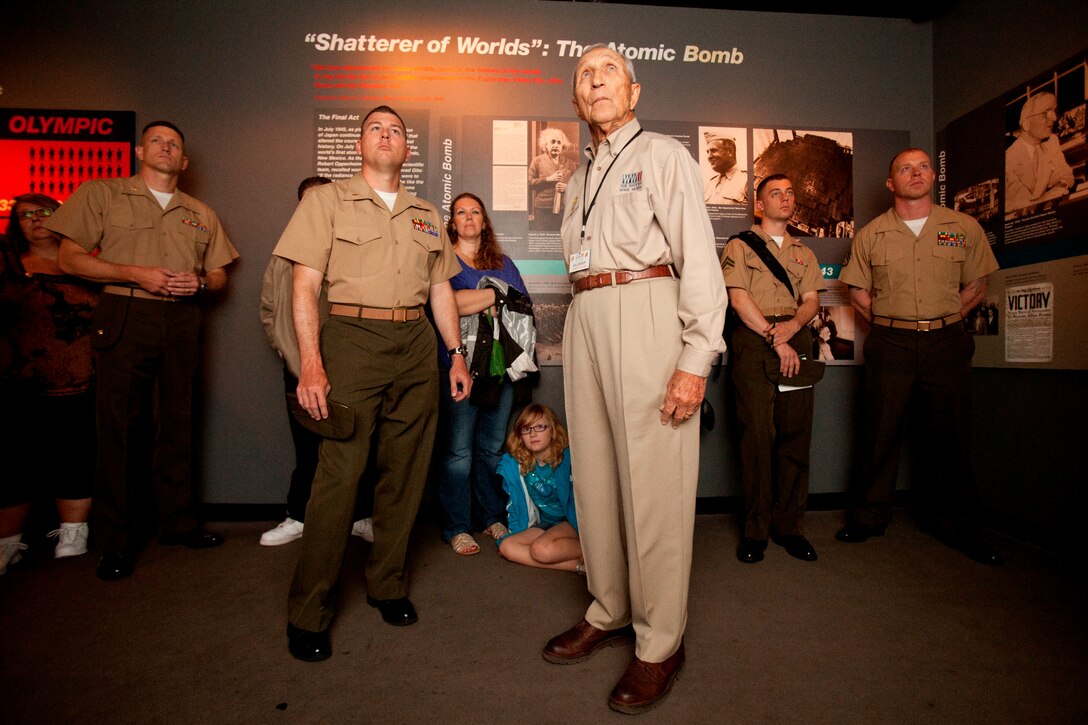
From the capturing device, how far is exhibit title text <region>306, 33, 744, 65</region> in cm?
346

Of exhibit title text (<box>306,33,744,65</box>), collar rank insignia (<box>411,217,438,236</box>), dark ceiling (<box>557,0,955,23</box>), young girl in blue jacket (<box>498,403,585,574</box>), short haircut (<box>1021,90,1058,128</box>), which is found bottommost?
young girl in blue jacket (<box>498,403,585,574</box>)

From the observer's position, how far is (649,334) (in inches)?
65.5

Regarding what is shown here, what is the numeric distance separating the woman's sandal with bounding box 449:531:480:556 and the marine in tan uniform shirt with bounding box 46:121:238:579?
1331mm

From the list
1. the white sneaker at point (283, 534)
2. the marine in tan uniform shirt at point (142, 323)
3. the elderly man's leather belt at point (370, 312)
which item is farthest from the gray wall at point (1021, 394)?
the marine in tan uniform shirt at point (142, 323)

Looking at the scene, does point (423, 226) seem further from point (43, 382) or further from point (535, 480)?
point (43, 382)

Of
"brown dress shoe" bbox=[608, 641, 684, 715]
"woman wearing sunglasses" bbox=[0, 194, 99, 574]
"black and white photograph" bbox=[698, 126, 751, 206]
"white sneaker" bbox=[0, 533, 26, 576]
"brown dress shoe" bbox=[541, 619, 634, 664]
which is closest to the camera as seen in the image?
"brown dress shoe" bbox=[608, 641, 684, 715]

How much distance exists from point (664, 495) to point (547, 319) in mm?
2001

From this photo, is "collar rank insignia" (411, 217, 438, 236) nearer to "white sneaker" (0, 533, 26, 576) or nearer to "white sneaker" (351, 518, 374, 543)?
"white sneaker" (351, 518, 374, 543)

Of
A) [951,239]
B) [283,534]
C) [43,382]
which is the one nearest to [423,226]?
[283,534]

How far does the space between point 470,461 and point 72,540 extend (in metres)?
2.08

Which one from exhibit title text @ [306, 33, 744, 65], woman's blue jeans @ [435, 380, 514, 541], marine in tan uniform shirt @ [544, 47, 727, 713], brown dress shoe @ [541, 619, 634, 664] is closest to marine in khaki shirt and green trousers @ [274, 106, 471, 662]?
brown dress shoe @ [541, 619, 634, 664]

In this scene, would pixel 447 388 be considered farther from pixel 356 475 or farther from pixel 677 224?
pixel 677 224

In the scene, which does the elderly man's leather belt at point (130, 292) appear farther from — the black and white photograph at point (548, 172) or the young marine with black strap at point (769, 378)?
the young marine with black strap at point (769, 378)

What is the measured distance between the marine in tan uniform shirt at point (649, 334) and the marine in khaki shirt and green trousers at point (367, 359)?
28.0 inches
